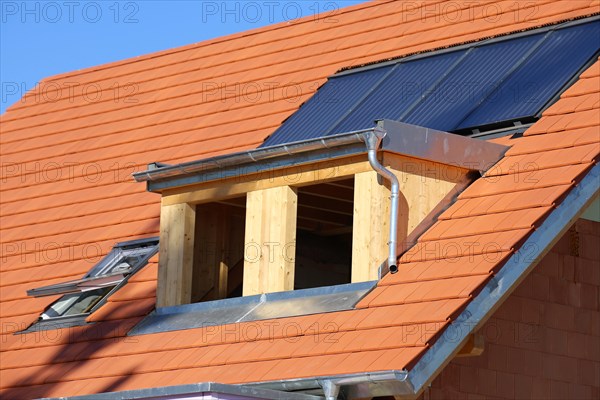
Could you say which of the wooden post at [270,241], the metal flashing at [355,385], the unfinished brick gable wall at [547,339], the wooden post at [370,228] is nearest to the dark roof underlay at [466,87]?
the wooden post at [270,241]

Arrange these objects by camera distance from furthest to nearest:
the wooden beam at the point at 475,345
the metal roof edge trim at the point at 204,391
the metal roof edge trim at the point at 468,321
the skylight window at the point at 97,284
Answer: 1. the skylight window at the point at 97,284
2. the wooden beam at the point at 475,345
3. the metal roof edge trim at the point at 468,321
4. the metal roof edge trim at the point at 204,391

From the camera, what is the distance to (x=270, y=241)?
44.5 ft

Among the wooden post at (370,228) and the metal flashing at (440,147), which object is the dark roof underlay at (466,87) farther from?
the wooden post at (370,228)

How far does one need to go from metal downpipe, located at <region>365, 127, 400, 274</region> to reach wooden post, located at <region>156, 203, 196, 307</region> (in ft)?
8.57

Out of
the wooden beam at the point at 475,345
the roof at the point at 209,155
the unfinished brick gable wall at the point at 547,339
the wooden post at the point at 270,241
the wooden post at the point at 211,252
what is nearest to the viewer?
the wooden beam at the point at 475,345

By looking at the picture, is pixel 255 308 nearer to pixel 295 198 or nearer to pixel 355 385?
pixel 295 198

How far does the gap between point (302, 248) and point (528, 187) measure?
13.8 ft

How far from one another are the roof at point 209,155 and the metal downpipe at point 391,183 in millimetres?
166

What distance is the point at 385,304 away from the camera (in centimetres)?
1225

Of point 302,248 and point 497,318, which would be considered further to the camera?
point 302,248

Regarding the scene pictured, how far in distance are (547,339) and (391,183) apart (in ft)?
7.38

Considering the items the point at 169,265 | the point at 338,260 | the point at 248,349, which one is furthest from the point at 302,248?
the point at 248,349

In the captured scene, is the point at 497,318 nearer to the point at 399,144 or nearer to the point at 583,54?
the point at 399,144

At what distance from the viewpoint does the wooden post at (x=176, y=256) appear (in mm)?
14477
